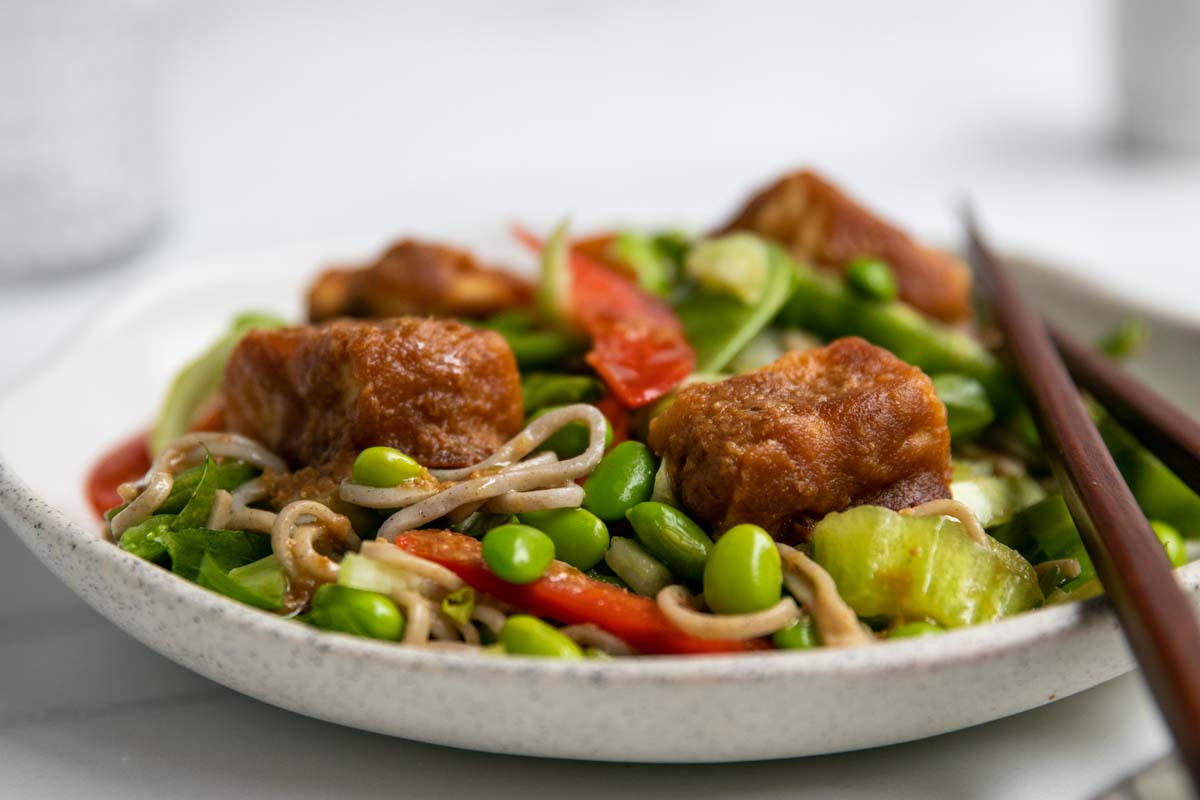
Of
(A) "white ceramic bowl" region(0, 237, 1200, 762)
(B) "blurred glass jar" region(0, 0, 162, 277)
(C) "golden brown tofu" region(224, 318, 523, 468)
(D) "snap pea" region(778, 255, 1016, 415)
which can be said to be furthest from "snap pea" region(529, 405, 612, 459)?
(B) "blurred glass jar" region(0, 0, 162, 277)

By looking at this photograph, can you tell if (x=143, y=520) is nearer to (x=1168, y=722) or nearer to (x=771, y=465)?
(x=771, y=465)

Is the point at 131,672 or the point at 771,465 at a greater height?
the point at 771,465

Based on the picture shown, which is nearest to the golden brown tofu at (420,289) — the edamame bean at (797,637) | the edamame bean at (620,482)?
the edamame bean at (620,482)

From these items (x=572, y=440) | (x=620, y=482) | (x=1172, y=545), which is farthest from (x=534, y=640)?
(x=1172, y=545)

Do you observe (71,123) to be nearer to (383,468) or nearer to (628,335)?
(628,335)

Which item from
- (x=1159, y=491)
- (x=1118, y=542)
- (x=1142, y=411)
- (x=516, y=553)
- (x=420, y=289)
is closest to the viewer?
(x=1118, y=542)

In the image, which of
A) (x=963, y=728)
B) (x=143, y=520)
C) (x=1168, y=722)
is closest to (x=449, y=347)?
(x=143, y=520)
